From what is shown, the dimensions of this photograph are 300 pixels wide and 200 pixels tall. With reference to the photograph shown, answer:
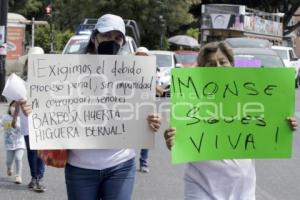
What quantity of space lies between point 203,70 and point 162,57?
20708 millimetres

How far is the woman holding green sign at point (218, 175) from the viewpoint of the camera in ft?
12.6

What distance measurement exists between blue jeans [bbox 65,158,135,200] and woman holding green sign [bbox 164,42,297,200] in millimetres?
383

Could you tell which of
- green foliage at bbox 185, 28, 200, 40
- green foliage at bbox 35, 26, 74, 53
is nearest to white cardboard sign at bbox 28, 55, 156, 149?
green foliage at bbox 35, 26, 74, 53

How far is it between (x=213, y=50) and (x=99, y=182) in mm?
1038

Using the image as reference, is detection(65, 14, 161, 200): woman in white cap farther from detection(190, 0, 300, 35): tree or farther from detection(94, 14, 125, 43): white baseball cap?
detection(190, 0, 300, 35): tree

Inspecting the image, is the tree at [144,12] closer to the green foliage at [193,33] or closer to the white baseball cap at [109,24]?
the green foliage at [193,33]

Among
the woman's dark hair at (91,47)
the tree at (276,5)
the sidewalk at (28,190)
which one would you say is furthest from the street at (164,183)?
the tree at (276,5)

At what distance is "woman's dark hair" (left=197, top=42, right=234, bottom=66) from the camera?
3.93 m

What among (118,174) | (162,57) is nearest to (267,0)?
(162,57)

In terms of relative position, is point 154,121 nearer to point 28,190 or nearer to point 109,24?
point 109,24

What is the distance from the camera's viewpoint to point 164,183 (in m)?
8.20

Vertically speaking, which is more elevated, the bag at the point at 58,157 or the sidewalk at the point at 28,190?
the bag at the point at 58,157

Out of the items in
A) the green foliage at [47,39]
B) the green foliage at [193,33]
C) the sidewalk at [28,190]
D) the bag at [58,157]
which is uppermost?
the bag at [58,157]

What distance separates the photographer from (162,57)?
80.6 ft
